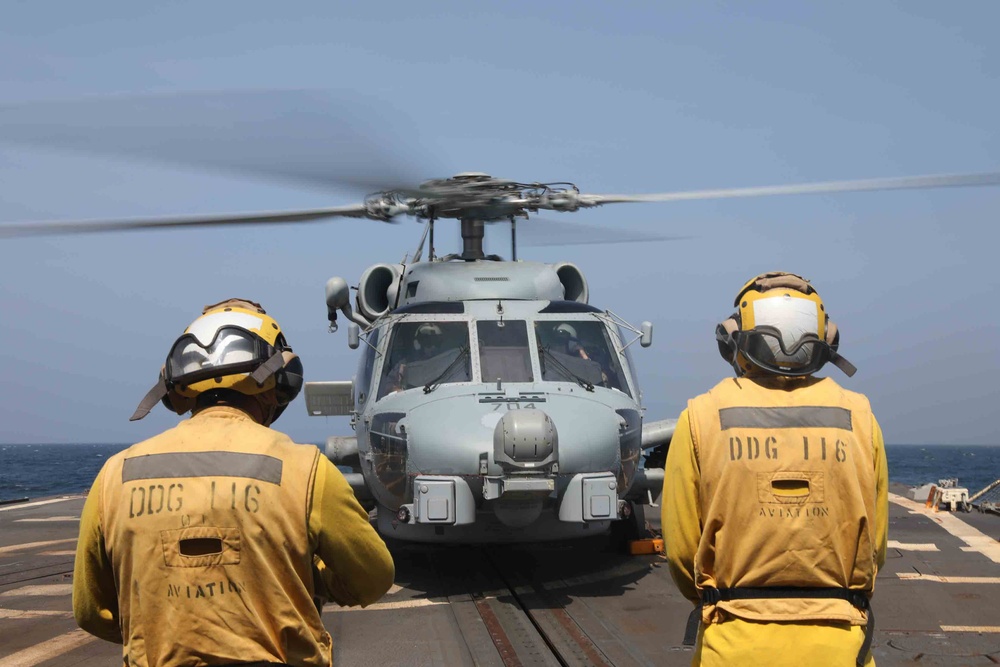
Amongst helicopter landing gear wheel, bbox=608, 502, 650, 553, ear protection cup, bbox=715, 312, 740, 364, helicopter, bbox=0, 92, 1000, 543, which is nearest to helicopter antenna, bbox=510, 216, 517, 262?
helicopter, bbox=0, 92, 1000, 543

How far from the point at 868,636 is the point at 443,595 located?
5589 millimetres

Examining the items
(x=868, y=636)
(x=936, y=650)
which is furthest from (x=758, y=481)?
(x=936, y=650)

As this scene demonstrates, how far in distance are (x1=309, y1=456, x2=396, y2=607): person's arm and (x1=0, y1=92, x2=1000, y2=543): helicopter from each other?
4679 millimetres

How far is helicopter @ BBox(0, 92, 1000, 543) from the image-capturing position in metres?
7.83

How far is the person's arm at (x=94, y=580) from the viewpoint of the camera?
9.04ft

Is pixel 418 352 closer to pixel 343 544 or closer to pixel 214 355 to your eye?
pixel 214 355

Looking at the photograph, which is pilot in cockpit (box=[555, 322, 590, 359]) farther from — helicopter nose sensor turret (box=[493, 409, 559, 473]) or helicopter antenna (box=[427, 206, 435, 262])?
helicopter antenna (box=[427, 206, 435, 262])

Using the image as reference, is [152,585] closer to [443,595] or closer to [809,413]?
[809,413]

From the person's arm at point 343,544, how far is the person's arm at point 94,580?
0.56 m

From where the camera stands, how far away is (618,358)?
9.43m

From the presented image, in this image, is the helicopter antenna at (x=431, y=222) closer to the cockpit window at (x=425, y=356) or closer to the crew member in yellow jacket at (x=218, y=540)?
the cockpit window at (x=425, y=356)

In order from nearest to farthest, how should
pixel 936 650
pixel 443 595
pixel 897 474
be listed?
1. pixel 936 650
2. pixel 443 595
3. pixel 897 474

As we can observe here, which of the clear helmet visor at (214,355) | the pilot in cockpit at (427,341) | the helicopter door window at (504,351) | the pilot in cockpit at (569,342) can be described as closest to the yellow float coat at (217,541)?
the clear helmet visor at (214,355)

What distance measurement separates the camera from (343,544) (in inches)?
110
